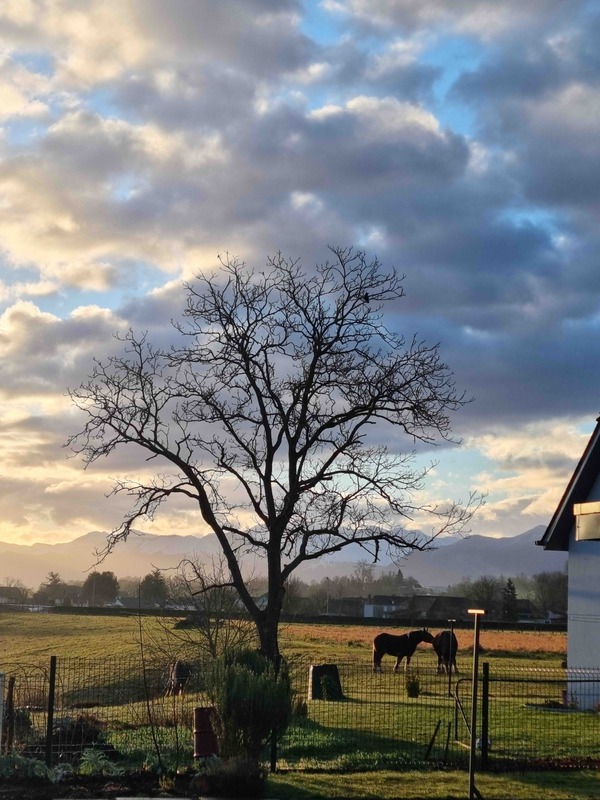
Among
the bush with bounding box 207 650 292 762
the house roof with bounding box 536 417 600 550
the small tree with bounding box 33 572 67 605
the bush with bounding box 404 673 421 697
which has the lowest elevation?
the small tree with bounding box 33 572 67 605

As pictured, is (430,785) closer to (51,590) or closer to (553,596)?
(553,596)

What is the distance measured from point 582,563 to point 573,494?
1990mm

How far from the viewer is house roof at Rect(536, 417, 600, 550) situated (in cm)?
2805

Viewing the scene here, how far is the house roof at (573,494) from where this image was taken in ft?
92.0

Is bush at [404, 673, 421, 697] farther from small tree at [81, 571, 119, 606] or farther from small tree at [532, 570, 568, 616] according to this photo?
small tree at [81, 571, 119, 606]

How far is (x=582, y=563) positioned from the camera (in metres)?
28.3

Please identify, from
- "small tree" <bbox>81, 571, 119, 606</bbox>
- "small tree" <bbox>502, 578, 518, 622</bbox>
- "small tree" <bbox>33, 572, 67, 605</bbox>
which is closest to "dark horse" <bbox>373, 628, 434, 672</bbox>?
"small tree" <bbox>502, 578, 518, 622</bbox>

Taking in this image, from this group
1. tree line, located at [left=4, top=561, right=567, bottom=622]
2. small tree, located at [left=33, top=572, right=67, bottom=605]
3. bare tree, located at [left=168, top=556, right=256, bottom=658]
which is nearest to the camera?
bare tree, located at [left=168, top=556, right=256, bottom=658]

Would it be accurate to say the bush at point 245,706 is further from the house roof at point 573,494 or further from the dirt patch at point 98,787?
the house roof at point 573,494

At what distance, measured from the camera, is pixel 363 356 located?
24.3m

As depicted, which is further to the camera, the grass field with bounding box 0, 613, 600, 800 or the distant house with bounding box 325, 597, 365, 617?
the distant house with bounding box 325, 597, 365, 617

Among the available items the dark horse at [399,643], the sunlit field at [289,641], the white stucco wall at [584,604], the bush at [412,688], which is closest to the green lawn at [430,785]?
the bush at [412,688]

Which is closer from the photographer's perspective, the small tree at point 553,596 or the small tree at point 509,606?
the small tree at point 509,606

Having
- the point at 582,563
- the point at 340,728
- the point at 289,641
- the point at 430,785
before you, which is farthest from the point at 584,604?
the point at 289,641
